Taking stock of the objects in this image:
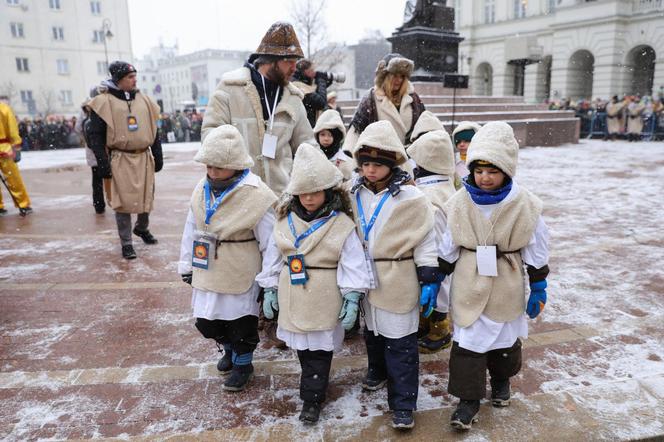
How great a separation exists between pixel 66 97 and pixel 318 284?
184 ft

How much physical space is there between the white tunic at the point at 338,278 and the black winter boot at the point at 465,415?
2.40 feet

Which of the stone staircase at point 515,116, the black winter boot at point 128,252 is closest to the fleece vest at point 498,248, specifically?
the black winter boot at point 128,252

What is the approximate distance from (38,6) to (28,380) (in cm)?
5585

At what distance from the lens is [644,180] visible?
33.4ft

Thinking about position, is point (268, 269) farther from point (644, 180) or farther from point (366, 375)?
point (644, 180)

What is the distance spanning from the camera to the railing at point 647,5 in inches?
1112

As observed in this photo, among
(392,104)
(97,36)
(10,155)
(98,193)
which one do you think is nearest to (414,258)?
(392,104)

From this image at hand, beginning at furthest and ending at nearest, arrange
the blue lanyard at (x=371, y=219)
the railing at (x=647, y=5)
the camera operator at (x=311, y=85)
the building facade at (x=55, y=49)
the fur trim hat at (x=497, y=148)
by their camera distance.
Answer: the building facade at (x=55, y=49), the railing at (x=647, y=5), the camera operator at (x=311, y=85), the blue lanyard at (x=371, y=219), the fur trim hat at (x=497, y=148)

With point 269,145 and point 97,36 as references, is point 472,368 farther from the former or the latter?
point 97,36

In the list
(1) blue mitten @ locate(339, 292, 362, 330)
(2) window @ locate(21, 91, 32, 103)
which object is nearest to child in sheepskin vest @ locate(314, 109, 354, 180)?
(1) blue mitten @ locate(339, 292, 362, 330)

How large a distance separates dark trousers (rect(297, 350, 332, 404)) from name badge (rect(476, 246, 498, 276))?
95cm

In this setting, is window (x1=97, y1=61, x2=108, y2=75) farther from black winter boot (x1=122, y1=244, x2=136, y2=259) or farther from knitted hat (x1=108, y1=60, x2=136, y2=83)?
black winter boot (x1=122, y1=244, x2=136, y2=259)

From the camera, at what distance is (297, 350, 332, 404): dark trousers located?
2.73 m

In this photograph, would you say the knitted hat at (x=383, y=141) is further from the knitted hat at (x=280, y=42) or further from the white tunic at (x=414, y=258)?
the knitted hat at (x=280, y=42)
